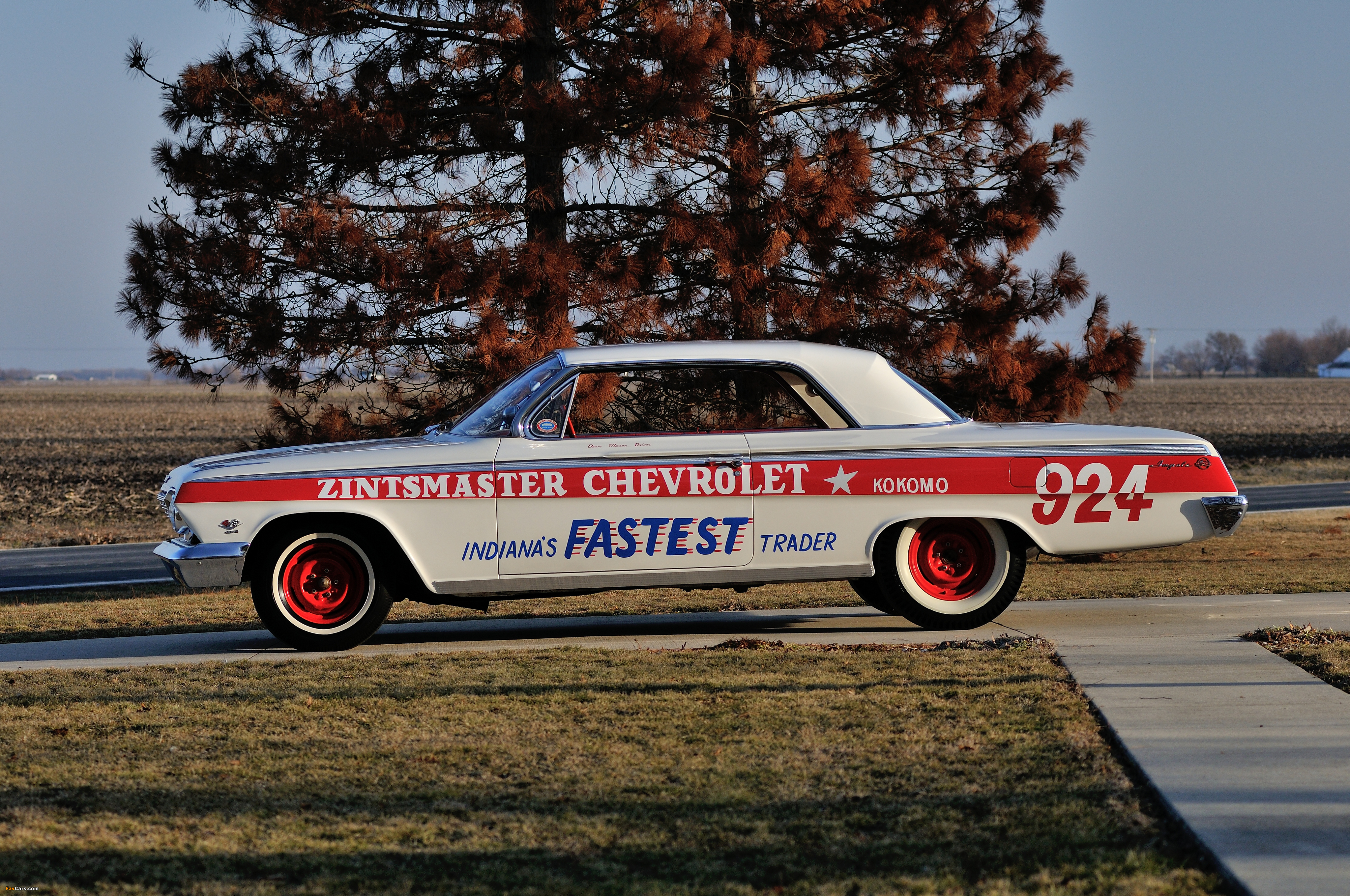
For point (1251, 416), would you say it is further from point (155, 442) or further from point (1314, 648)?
point (1314, 648)

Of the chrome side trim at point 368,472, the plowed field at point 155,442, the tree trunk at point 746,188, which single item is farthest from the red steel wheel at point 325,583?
the plowed field at point 155,442

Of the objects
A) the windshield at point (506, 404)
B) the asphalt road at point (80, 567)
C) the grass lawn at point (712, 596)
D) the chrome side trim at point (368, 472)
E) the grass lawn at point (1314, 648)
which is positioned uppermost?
the windshield at point (506, 404)

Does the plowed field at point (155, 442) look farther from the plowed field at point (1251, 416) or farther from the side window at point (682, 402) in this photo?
the side window at point (682, 402)

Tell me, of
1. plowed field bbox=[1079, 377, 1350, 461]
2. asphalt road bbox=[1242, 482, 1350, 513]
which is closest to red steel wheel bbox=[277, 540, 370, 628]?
plowed field bbox=[1079, 377, 1350, 461]

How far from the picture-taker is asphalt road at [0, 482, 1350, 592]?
13383 mm

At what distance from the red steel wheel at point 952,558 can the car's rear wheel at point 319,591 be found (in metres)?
3.12

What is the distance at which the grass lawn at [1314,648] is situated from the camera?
19.8 ft

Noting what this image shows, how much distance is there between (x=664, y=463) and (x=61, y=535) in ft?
48.5

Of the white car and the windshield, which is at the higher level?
the windshield

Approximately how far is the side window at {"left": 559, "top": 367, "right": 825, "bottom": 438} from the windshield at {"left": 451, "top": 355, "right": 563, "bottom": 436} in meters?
0.26

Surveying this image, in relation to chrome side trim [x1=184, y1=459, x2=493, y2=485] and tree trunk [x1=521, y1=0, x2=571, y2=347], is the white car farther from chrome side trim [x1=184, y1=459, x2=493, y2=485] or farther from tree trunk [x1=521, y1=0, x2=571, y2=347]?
tree trunk [x1=521, y1=0, x2=571, y2=347]

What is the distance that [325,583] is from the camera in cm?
763

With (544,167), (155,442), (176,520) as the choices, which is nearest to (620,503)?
(176,520)

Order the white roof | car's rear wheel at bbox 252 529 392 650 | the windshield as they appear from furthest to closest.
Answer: the white roof < the windshield < car's rear wheel at bbox 252 529 392 650
